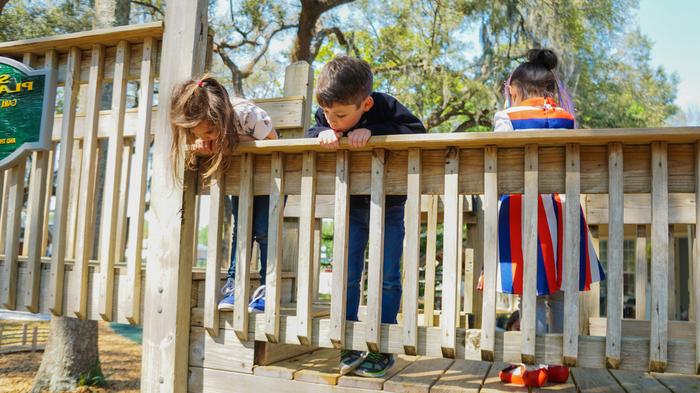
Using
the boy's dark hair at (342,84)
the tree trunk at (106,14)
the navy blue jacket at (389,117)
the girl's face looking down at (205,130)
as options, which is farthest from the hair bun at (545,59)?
the tree trunk at (106,14)

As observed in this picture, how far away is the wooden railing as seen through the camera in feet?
7.14

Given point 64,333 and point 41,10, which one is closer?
point 64,333

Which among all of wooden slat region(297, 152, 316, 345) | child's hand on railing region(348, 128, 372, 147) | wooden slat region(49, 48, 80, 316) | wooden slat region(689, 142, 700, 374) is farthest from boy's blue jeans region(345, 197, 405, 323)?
wooden slat region(49, 48, 80, 316)

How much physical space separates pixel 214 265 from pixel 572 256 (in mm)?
1596

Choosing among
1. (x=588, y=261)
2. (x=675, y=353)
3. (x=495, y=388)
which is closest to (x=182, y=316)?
(x=495, y=388)

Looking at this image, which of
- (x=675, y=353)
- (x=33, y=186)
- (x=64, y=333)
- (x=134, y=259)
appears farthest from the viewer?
(x=64, y=333)

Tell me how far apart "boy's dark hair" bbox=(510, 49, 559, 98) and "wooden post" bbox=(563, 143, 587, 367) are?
633 mm

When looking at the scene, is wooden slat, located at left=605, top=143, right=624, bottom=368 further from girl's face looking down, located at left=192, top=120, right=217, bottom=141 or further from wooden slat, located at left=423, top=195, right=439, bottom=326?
girl's face looking down, located at left=192, top=120, right=217, bottom=141

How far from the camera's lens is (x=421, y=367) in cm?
286

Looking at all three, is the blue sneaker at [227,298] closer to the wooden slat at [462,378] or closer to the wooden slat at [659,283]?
the wooden slat at [462,378]

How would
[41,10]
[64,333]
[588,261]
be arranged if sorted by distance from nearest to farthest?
[588,261] → [64,333] → [41,10]

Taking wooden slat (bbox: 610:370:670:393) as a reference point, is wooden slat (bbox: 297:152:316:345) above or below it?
above

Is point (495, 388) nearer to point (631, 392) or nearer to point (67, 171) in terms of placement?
point (631, 392)

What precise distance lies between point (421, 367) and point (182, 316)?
47.0 inches
